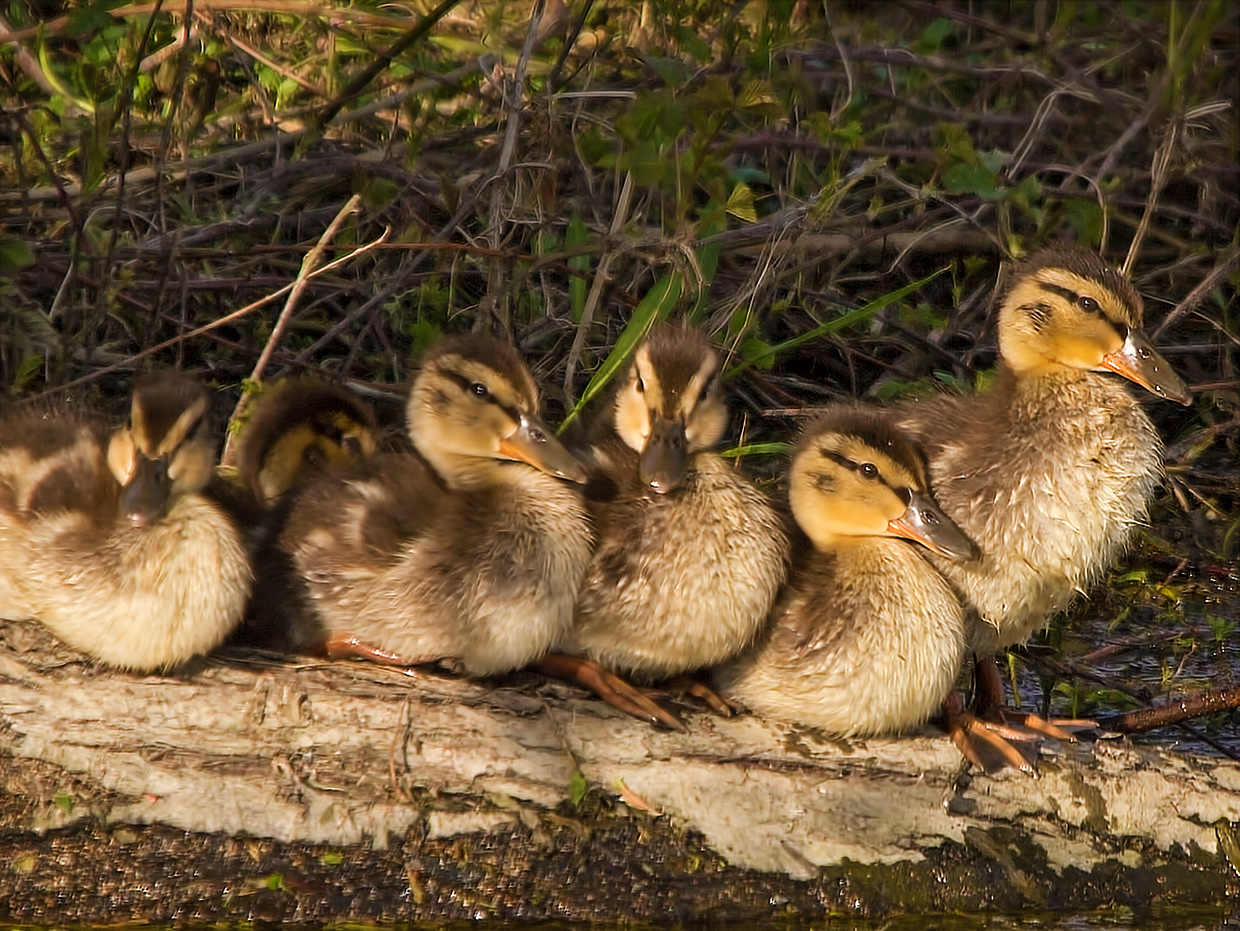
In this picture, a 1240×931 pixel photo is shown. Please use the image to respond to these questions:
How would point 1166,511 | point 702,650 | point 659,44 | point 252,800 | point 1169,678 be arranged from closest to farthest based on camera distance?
point 252,800 → point 702,650 → point 1169,678 → point 1166,511 → point 659,44

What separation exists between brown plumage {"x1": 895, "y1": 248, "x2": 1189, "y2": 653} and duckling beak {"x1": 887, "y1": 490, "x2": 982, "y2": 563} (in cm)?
9

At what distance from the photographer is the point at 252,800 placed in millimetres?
3523

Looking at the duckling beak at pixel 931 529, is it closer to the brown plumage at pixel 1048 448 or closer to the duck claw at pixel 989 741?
the brown plumage at pixel 1048 448

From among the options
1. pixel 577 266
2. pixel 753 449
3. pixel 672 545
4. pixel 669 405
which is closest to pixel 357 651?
pixel 672 545

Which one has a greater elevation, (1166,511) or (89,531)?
(89,531)

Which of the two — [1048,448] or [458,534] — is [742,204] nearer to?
[1048,448]

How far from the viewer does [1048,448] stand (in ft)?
13.2

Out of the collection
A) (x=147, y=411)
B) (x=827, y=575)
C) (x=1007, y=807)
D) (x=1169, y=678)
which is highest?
(x=147, y=411)

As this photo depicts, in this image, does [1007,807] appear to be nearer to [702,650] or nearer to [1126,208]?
[702,650]

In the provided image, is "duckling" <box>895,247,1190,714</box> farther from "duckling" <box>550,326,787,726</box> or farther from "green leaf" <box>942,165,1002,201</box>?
"green leaf" <box>942,165,1002,201</box>

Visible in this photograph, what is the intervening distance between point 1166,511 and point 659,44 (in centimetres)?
233

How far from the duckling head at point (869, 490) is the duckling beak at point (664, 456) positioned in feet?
1.06

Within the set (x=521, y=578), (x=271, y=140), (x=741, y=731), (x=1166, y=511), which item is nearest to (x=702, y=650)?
(x=741, y=731)

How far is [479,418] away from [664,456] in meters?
0.45
